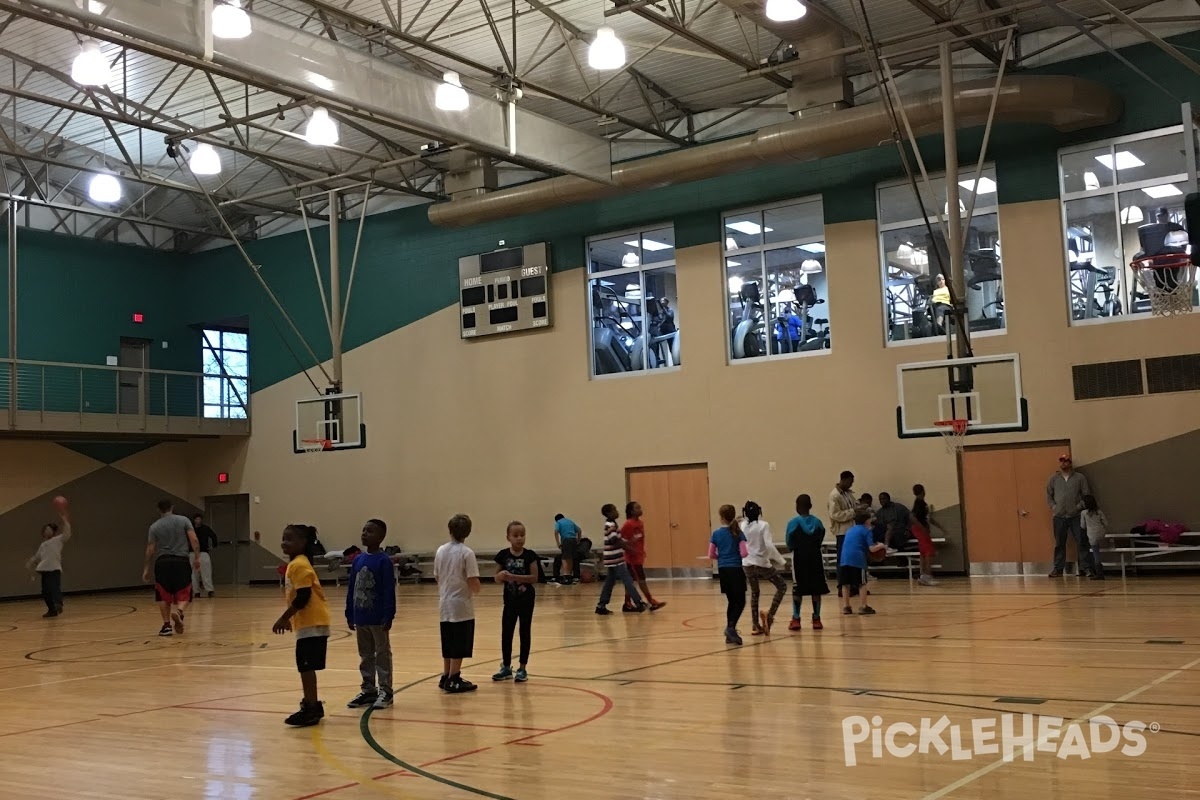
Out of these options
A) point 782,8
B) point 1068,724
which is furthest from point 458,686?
point 782,8

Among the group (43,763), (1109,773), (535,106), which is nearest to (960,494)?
(535,106)

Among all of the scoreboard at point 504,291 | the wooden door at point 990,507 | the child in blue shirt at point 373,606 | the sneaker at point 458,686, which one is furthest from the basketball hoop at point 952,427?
the child in blue shirt at point 373,606

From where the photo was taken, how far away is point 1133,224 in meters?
18.8

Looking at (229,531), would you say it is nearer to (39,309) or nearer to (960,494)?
(39,309)

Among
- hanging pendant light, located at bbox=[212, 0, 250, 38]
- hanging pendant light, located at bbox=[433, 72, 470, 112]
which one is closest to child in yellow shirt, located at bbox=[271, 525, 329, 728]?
hanging pendant light, located at bbox=[212, 0, 250, 38]

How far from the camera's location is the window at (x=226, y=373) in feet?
96.2

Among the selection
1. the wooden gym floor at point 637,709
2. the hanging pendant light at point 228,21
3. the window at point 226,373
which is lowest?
the wooden gym floor at point 637,709

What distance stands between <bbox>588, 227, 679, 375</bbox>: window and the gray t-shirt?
10.3 m

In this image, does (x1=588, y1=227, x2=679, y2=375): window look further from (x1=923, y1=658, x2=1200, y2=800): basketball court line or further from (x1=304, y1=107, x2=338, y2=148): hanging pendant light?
(x1=923, y1=658, x2=1200, y2=800): basketball court line

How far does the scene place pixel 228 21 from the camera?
14281 mm

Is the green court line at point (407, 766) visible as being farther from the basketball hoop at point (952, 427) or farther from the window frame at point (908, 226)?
the window frame at point (908, 226)

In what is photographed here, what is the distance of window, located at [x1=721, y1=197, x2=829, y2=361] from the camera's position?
71.3ft

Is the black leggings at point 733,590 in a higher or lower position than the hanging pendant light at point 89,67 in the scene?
lower
